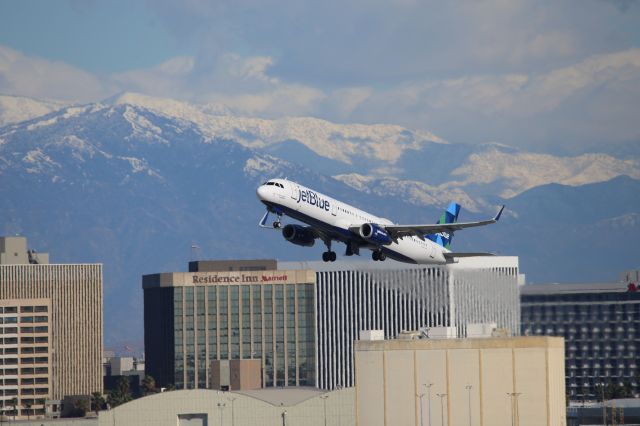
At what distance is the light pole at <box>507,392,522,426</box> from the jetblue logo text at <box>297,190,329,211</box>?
125 ft

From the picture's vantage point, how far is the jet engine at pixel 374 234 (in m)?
140

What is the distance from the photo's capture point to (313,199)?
13762 cm

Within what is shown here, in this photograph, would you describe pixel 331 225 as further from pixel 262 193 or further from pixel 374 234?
pixel 262 193

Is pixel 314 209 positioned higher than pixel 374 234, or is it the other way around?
pixel 314 209

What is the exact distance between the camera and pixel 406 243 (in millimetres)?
153375

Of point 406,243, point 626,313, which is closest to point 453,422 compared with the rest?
point 406,243

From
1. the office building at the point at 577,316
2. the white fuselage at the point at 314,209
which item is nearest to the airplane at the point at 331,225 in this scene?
the white fuselage at the point at 314,209

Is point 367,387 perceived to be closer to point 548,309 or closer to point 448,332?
point 448,332

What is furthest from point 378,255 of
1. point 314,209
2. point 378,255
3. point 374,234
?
point 314,209

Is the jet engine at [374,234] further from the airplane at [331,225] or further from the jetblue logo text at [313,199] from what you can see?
the jetblue logo text at [313,199]

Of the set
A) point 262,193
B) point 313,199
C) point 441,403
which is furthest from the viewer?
point 441,403

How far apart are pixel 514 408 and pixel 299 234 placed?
36.9m

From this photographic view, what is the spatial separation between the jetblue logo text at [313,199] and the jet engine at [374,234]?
4018 millimetres

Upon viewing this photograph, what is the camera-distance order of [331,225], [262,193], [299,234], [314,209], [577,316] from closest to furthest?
[262,193], [314,209], [331,225], [299,234], [577,316]
